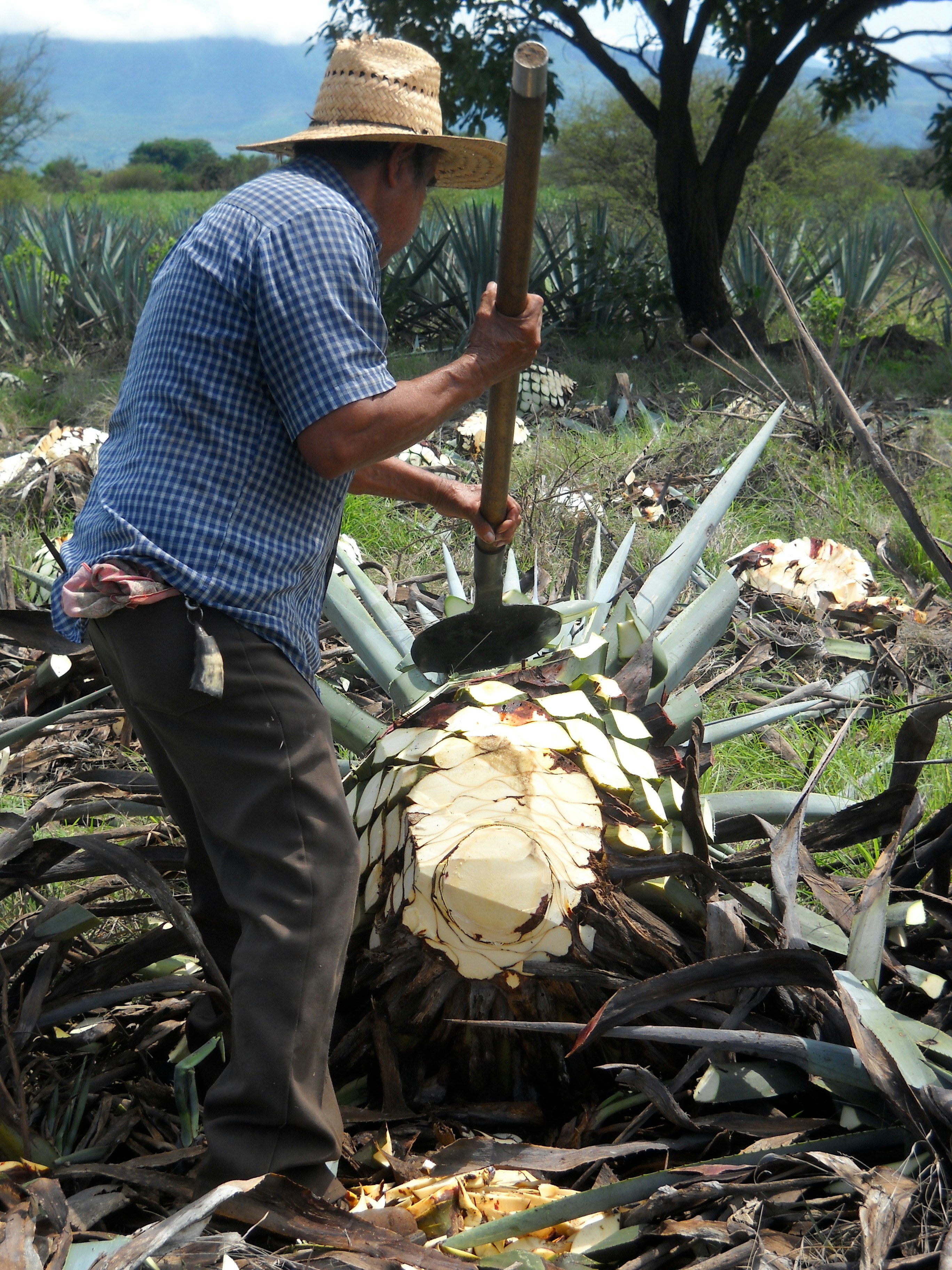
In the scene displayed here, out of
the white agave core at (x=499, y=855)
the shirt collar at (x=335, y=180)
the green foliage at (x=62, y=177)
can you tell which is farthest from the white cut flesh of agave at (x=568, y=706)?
the green foliage at (x=62, y=177)

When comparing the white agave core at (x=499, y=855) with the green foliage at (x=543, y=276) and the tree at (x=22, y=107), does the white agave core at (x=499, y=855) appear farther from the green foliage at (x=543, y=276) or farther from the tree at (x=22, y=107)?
the tree at (x=22, y=107)

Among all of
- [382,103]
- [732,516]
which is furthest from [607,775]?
[732,516]

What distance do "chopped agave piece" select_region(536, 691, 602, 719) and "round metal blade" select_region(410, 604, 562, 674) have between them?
13.3 inches

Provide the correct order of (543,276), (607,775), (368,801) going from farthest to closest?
1. (543,276)
2. (368,801)
3. (607,775)

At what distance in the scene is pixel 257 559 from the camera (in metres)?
1.68

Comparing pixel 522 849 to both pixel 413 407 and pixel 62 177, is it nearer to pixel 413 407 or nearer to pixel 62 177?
pixel 413 407

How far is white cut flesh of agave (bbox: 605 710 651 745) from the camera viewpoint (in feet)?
6.12

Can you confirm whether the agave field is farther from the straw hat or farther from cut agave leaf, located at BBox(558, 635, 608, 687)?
Result: the straw hat

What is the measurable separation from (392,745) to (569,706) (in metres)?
0.32

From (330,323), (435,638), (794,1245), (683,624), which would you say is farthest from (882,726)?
(330,323)

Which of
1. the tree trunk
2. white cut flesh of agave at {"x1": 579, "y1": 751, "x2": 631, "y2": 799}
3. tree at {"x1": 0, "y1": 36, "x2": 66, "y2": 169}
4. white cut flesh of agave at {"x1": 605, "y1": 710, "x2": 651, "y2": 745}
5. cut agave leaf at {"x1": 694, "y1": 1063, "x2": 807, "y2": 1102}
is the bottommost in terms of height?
cut agave leaf at {"x1": 694, "y1": 1063, "x2": 807, "y2": 1102}

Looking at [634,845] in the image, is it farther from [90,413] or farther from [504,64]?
[504,64]

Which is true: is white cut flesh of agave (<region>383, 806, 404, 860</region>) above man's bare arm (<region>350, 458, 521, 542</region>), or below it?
below

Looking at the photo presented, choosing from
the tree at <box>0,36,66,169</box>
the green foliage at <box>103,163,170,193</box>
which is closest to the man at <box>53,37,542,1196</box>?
the tree at <box>0,36,66,169</box>
